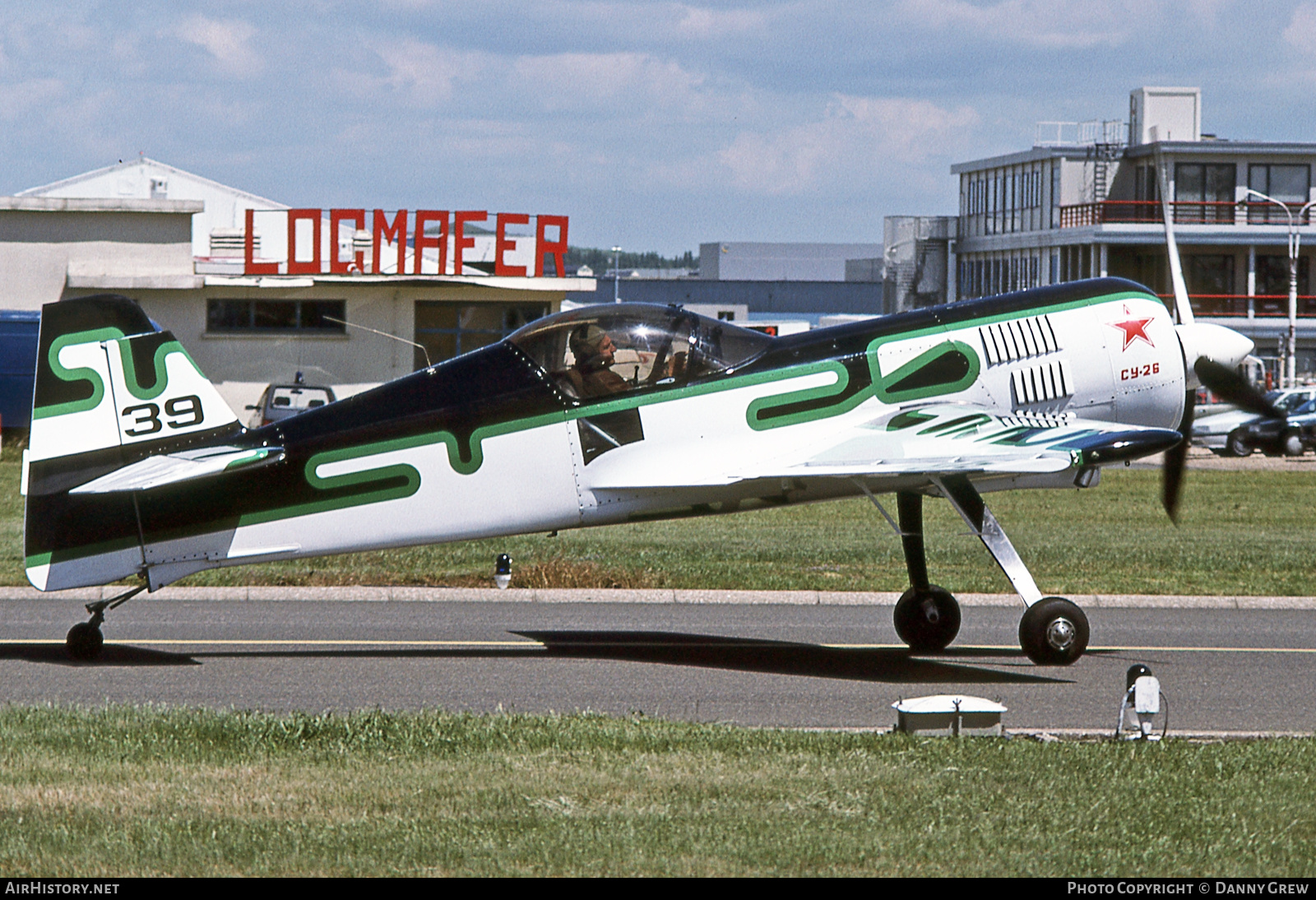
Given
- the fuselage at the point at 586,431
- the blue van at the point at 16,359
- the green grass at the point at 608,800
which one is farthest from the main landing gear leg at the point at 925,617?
the blue van at the point at 16,359

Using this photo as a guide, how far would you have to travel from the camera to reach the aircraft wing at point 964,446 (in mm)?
10102

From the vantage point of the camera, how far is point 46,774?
271 inches

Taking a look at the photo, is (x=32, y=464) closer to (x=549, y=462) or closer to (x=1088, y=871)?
(x=549, y=462)

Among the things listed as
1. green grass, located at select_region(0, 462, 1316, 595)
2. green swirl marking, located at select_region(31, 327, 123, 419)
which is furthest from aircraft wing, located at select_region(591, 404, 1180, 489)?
green grass, located at select_region(0, 462, 1316, 595)

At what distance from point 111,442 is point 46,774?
3792mm

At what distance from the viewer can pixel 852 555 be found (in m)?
17.0

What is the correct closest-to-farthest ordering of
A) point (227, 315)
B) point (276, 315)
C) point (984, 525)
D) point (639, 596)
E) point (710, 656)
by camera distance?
point (984, 525) < point (710, 656) < point (639, 596) < point (227, 315) < point (276, 315)

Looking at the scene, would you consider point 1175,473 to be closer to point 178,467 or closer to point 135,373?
point 178,467

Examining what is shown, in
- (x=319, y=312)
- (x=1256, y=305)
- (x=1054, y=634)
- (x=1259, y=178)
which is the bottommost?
(x=1054, y=634)

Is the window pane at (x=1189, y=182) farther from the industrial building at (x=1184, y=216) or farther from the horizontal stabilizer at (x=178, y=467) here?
the horizontal stabilizer at (x=178, y=467)

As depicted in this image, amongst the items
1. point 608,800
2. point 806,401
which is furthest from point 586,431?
Answer: point 608,800

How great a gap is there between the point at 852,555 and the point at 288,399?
86.3 ft

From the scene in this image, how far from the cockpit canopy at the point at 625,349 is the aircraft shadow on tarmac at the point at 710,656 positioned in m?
1.94

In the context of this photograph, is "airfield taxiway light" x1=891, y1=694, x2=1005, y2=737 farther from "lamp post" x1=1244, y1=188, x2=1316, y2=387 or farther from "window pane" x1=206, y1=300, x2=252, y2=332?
"lamp post" x1=1244, y1=188, x2=1316, y2=387
